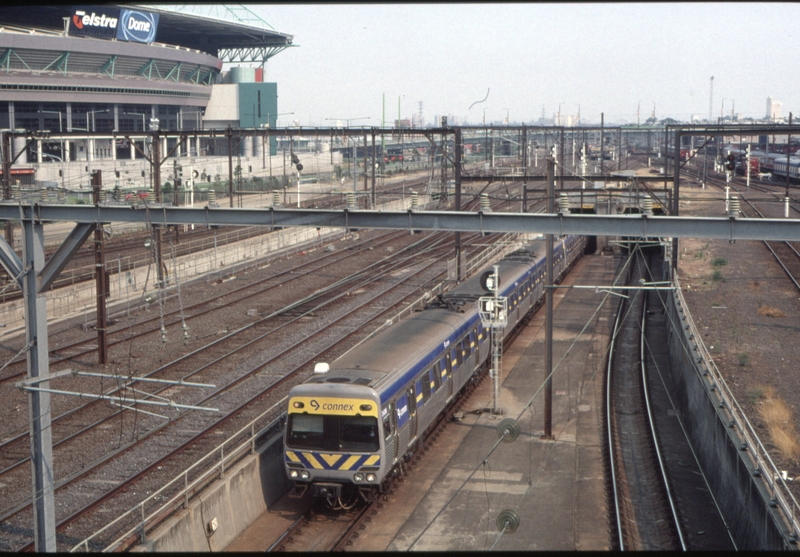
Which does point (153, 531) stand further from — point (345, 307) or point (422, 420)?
point (345, 307)

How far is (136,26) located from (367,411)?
5790 centimetres

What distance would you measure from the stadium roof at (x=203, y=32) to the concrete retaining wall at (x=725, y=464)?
180 ft

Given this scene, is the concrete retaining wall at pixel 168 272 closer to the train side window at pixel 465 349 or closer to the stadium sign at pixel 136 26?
the train side window at pixel 465 349

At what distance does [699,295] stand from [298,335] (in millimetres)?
12806

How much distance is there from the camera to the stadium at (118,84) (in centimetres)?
5331

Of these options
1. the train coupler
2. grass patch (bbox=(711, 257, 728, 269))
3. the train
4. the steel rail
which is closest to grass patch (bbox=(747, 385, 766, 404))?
the steel rail

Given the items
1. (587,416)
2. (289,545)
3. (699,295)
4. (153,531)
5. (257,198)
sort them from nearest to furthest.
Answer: (153,531) < (289,545) < (587,416) < (699,295) < (257,198)

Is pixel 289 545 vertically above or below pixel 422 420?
below

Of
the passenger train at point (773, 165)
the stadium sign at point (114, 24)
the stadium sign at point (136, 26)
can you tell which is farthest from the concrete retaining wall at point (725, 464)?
the stadium sign at point (136, 26)

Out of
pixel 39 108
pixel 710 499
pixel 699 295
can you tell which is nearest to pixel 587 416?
pixel 710 499

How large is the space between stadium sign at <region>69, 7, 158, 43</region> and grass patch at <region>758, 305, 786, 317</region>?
168 feet

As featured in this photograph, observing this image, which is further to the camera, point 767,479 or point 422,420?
point 422,420

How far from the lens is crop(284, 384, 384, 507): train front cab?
12.1 m

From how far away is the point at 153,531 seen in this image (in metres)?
10.5
